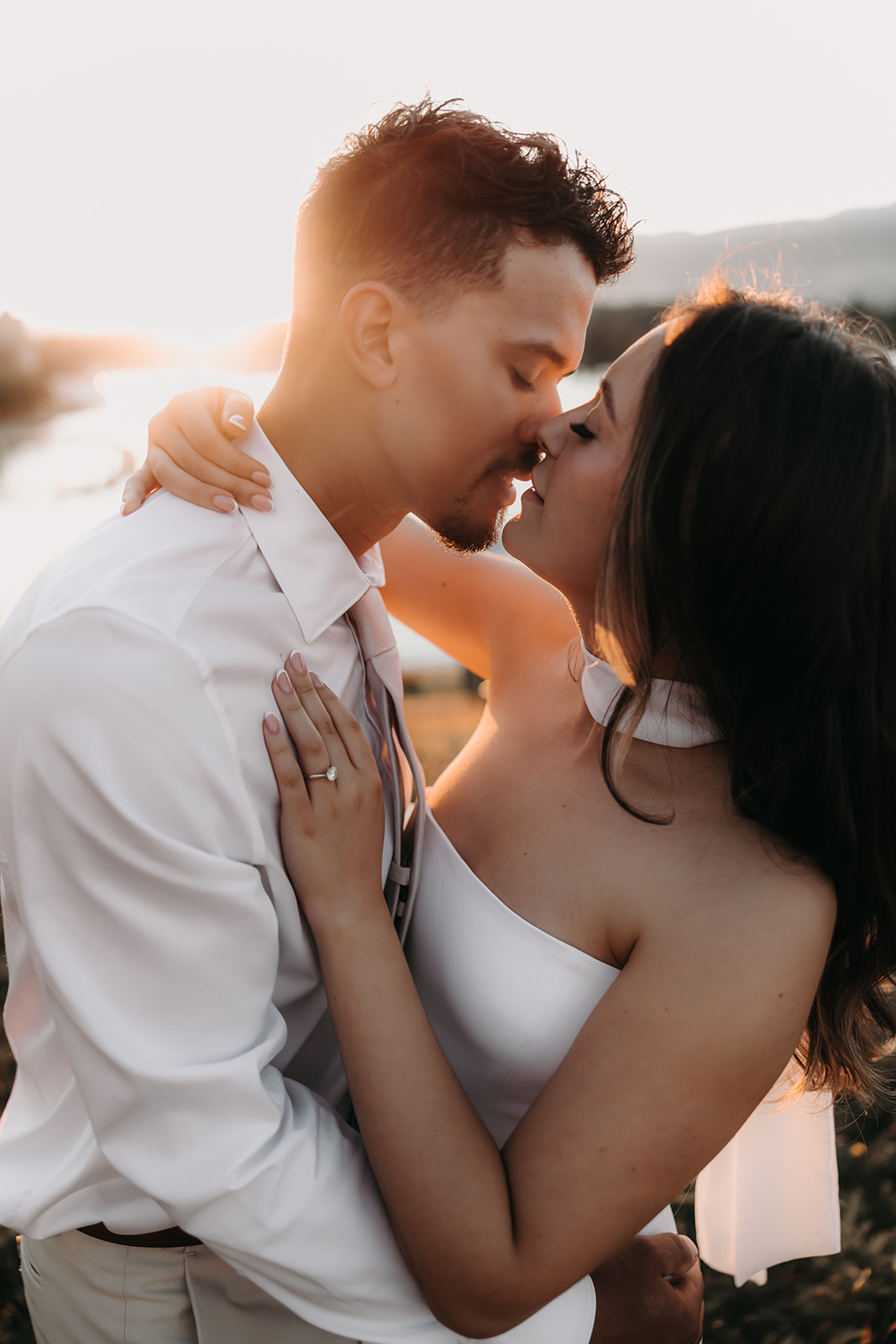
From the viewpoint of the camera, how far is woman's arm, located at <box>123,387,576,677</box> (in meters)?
1.96

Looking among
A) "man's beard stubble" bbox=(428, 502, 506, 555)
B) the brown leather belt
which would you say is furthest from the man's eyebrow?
the brown leather belt

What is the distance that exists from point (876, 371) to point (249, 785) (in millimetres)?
1402

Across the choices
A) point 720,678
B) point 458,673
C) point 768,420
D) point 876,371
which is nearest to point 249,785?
point 720,678

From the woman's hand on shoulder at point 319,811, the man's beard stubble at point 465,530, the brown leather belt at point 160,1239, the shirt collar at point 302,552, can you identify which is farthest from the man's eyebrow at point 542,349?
the brown leather belt at point 160,1239

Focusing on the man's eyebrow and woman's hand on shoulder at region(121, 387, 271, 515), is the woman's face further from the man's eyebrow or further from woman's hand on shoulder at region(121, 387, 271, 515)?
woman's hand on shoulder at region(121, 387, 271, 515)

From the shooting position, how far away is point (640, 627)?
191 centimetres

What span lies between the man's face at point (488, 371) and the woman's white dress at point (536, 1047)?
0.84 meters

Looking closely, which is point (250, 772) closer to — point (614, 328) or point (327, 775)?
point (327, 775)

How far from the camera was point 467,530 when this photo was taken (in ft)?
7.62

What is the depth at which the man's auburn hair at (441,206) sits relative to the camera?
80.5 inches

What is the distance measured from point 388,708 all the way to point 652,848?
0.63 m

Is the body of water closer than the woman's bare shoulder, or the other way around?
the woman's bare shoulder

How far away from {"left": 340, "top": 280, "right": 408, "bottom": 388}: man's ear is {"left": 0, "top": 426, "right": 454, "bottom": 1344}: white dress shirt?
0.59m

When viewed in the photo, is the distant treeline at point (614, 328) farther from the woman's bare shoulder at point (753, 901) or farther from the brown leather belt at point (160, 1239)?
the brown leather belt at point (160, 1239)
